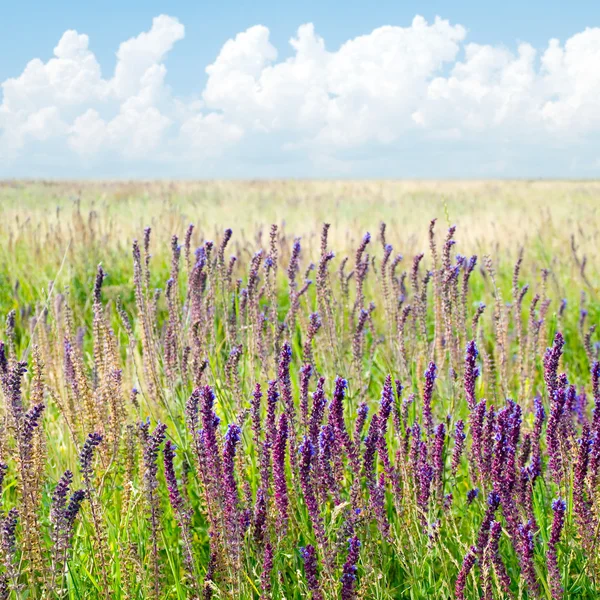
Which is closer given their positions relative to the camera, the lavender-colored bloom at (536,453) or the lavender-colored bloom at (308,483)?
the lavender-colored bloom at (308,483)

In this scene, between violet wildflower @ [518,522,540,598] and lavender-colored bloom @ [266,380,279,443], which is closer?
violet wildflower @ [518,522,540,598]

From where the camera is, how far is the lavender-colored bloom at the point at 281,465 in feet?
4.74

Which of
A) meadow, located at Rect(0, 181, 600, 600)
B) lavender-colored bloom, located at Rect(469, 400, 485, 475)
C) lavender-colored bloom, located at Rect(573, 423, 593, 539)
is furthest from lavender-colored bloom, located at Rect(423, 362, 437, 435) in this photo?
lavender-colored bloom, located at Rect(573, 423, 593, 539)

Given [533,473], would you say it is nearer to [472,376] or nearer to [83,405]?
[472,376]

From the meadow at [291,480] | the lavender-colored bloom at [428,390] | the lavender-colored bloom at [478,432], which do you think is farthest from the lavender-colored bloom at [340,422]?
the lavender-colored bloom at [478,432]

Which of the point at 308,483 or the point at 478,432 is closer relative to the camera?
the point at 308,483

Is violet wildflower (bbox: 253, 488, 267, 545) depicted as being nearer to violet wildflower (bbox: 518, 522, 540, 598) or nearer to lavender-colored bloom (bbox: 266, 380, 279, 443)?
lavender-colored bloom (bbox: 266, 380, 279, 443)

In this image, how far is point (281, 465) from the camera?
1.51 m

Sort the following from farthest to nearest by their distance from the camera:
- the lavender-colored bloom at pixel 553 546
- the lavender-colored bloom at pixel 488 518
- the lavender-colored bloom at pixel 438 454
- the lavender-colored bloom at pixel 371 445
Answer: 1. the lavender-colored bloom at pixel 438 454
2. the lavender-colored bloom at pixel 371 445
3. the lavender-colored bloom at pixel 553 546
4. the lavender-colored bloom at pixel 488 518

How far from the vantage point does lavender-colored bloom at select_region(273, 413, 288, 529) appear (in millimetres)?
1445

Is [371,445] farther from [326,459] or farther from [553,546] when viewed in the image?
[553,546]

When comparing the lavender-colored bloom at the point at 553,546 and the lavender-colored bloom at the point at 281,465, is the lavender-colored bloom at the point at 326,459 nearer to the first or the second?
the lavender-colored bloom at the point at 281,465

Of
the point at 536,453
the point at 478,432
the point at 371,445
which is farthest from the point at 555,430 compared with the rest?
the point at 371,445

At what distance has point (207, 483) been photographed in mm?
1686
